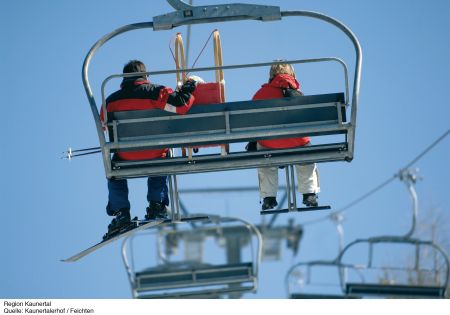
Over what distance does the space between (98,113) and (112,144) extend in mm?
250

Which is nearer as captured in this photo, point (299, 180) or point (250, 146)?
point (250, 146)

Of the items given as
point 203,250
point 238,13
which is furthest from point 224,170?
point 203,250

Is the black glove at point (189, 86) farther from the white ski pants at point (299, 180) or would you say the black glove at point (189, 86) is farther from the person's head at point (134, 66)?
the white ski pants at point (299, 180)

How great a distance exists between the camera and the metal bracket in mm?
10805

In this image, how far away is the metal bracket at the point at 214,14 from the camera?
35.4 ft

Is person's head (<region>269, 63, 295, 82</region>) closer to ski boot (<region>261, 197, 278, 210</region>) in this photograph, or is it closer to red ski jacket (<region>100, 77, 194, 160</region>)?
red ski jacket (<region>100, 77, 194, 160</region>)

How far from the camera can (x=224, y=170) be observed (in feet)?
36.3

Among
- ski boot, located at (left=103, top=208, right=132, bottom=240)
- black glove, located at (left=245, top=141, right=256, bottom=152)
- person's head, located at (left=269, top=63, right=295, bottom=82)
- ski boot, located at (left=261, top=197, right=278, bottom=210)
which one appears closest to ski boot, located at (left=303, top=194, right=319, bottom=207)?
ski boot, located at (left=261, top=197, right=278, bottom=210)

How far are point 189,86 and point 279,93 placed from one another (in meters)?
0.74

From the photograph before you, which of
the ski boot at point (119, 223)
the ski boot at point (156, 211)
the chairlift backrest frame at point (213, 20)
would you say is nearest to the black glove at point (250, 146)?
the ski boot at point (156, 211)

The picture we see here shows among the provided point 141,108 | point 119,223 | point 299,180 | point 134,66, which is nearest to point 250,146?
point 299,180

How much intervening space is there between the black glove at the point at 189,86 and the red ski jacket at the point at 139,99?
39 millimetres

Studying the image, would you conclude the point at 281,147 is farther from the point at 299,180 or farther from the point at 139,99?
the point at 139,99

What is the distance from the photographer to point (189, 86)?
1134 centimetres
